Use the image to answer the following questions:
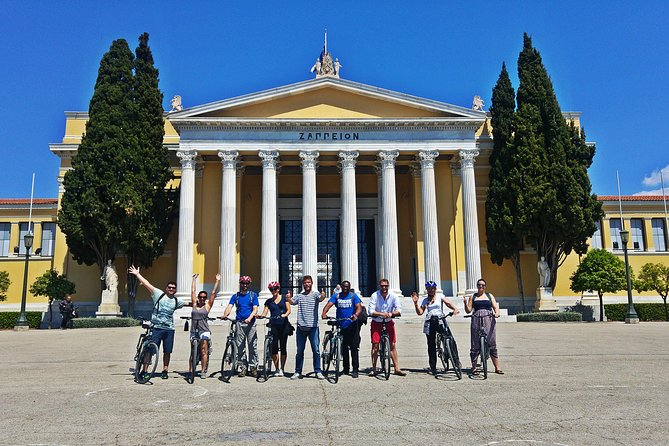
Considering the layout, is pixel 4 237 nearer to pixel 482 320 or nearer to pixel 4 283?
pixel 4 283

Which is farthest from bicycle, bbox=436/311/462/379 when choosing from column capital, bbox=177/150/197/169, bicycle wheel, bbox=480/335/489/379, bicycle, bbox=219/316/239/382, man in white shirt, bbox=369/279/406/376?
column capital, bbox=177/150/197/169

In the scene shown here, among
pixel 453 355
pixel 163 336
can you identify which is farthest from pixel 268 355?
pixel 453 355

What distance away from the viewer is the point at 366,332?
21281 mm

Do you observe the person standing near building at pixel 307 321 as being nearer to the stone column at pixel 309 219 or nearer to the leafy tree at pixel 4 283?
the stone column at pixel 309 219

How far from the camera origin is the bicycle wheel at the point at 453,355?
10164 mm

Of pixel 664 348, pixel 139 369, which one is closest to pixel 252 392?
pixel 139 369

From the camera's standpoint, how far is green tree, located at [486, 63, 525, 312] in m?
31.0

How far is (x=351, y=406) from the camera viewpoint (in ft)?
25.3

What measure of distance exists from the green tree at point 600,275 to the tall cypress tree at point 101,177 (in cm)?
2506

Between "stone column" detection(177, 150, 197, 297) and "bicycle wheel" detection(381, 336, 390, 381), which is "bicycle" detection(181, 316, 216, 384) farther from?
"stone column" detection(177, 150, 197, 297)

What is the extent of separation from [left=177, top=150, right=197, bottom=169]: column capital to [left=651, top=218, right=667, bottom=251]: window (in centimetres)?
3307

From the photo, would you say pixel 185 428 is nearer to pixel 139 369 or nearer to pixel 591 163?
pixel 139 369

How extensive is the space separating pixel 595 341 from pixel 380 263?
17.6 m

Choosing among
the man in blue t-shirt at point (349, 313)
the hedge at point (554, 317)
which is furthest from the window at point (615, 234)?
the man in blue t-shirt at point (349, 313)
